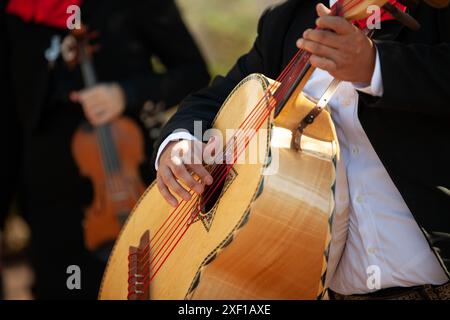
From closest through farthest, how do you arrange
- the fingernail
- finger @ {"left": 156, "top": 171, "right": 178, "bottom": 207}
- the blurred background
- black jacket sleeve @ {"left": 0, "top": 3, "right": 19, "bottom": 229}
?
the fingernail → finger @ {"left": 156, "top": 171, "right": 178, "bottom": 207} → black jacket sleeve @ {"left": 0, "top": 3, "right": 19, "bottom": 229} → the blurred background

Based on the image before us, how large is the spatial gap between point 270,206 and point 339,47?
426 mm

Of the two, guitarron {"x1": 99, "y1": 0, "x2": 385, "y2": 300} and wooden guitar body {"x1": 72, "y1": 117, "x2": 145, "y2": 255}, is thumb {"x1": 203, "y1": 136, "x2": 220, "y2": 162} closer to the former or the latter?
guitarron {"x1": 99, "y1": 0, "x2": 385, "y2": 300}

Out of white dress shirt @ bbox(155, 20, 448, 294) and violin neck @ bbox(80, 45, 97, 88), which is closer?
white dress shirt @ bbox(155, 20, 448, 294)

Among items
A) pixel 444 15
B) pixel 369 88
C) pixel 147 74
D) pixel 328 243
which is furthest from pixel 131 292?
pixel 147 74

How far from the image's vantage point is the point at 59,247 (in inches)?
148

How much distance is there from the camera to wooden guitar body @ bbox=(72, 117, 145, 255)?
11.7 ft

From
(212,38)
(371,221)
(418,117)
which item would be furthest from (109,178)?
(212,38)

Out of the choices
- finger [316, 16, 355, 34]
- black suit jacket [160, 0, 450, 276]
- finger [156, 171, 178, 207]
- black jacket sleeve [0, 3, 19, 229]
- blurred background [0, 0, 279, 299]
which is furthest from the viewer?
blurred background [0, 0, 279, 299]

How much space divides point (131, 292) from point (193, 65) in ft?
5.58

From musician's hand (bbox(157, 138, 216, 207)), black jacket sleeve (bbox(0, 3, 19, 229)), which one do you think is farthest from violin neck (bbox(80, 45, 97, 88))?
musician's hand (bbox(157, 138, 216, 207))

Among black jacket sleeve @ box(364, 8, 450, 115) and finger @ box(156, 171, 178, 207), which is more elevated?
black jacket sleeve @ box(364, 8, 450, 115)

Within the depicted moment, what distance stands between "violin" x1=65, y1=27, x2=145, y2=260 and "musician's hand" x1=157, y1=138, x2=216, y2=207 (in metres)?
1.28

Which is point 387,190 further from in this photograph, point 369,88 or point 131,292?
point 131,292

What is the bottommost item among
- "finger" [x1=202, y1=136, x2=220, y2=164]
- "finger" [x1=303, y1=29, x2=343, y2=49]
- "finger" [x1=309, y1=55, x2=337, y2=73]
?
"finger" [x1=202, y1=136, x2=220, y2=164]
